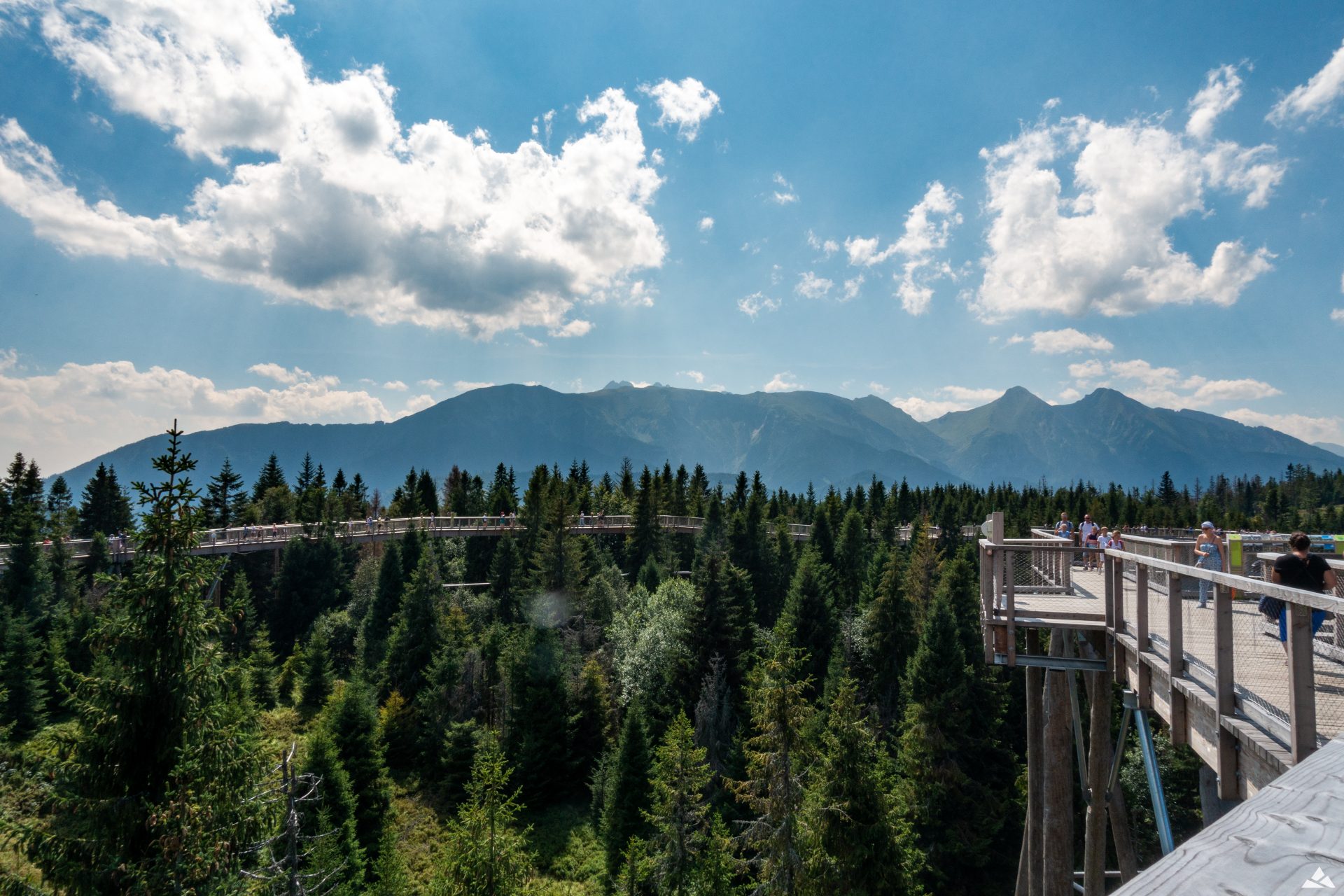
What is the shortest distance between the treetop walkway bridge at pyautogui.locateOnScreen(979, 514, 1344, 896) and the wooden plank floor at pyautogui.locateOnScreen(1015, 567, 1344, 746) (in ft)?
0.07

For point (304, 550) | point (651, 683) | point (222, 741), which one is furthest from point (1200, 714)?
point (304, 550)

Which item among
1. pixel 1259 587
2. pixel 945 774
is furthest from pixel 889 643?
pixel 1259 587

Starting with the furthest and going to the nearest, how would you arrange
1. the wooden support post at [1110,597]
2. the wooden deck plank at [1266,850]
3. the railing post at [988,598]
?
1. the railing post at [988,598]
2. the wooden support post at [1110,597]
3. the wooden deck plank at [1266,850]

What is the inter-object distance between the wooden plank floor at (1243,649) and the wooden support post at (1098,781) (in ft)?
3.77

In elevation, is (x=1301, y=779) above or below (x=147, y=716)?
above

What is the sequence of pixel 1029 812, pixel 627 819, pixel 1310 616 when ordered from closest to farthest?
pixel 1310 616
pixel 1029 812
pixel 627 819

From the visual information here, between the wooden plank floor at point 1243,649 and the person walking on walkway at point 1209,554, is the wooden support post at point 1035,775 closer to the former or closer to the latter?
the wooden plank floor at point 1243,649

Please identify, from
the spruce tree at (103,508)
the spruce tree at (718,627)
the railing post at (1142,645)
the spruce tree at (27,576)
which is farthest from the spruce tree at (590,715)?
the spruce tree at (103,508)

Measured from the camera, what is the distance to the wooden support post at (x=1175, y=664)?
5.88 m

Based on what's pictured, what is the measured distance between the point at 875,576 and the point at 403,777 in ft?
104

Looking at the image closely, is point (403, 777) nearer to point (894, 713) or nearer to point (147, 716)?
point (894, 713)

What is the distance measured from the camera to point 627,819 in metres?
26.3

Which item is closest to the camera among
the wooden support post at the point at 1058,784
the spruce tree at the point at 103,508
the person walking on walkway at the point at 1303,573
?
the person walking on walkway at the point at 1303,573

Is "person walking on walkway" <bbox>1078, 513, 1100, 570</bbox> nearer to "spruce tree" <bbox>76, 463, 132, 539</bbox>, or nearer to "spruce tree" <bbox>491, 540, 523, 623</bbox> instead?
"spruce tree" <bbox>491, 540, 523, 623</bbox>
